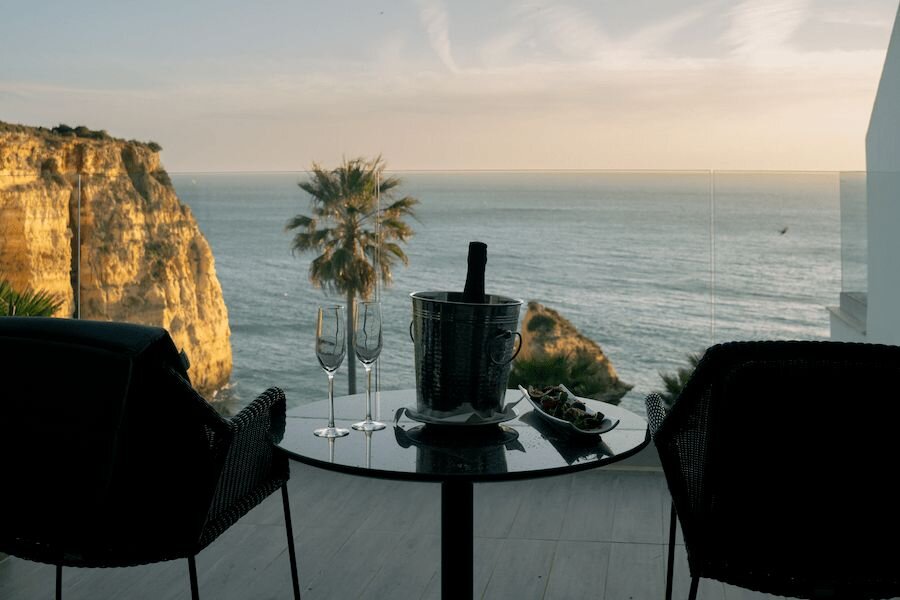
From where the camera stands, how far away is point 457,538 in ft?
6.52

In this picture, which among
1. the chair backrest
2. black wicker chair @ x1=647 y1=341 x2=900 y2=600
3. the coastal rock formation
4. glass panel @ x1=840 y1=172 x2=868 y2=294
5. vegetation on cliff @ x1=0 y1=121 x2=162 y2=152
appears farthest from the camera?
vegetation on cliff @ x1=0 y1=121 x2=162 y2=152

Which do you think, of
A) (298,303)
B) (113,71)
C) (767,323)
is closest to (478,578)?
(767,323)

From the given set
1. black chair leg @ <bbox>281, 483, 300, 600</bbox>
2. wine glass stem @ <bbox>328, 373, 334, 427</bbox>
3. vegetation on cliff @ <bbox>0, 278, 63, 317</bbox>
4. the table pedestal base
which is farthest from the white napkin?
vegetation on cliff @ <bbox>0, 278, 63, 317</bbox>

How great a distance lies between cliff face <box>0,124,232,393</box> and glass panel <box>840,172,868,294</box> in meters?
3.06

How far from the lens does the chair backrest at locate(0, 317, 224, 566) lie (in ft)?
6.17

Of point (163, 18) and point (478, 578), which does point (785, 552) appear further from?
point (163, 18)

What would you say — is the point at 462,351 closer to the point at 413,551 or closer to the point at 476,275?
the point at 476,275

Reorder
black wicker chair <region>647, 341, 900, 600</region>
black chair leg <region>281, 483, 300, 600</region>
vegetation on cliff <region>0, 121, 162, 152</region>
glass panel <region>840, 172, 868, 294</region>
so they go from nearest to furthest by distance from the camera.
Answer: black wicker chair <region>647, 341, 900, 600</region>
black chair leg <region>281, 483, 300, 600</region>
glass panel <region>840, 172, 868, 294</region>
vegetation on cliff <region>0, 121, 162, 152</region>

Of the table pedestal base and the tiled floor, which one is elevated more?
the table pedestal base

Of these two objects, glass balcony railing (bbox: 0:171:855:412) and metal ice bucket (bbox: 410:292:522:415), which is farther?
glass balcony railing (bbox: 0:171:855:412)

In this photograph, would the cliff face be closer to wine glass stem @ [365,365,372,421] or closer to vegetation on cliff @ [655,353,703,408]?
vegetation on cliff @ [655,353,703,408]

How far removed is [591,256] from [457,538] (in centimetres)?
335

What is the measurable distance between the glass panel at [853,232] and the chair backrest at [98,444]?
3400mm

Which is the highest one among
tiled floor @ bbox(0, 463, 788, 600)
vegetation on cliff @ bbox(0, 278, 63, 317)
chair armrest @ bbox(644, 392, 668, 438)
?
chair armrest @ bbox(644, 392, 668, 438)
